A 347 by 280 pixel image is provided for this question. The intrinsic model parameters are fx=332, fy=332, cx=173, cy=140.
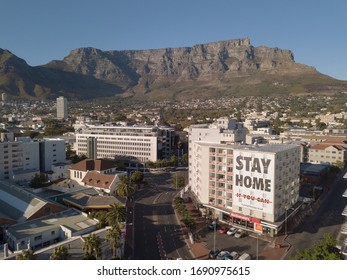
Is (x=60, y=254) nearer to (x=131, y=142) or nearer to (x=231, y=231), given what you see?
(x=231, y=231)

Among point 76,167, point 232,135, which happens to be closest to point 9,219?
point 76,167

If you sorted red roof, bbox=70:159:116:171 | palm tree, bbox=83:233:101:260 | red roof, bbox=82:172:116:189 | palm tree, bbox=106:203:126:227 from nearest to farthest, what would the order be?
palm tree, bbox=83:233:101:260 → palm tree, bbox=106:203:126:227 → red roof, bbox=82:172:116:189 → red roof, bbox=70:159:116:171

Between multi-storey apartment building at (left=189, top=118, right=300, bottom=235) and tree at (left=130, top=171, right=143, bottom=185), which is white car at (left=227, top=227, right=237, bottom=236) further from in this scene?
tree at (left=130, top=171, right=143, bottom=185)

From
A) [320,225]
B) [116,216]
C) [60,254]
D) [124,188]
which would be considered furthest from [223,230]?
[60,254]

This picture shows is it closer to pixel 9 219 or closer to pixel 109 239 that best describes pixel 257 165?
pixel 109 239

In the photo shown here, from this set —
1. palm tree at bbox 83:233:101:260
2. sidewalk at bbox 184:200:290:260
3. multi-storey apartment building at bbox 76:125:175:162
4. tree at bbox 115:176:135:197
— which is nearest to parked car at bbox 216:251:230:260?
sidewalk at bbox 184:200:290:260

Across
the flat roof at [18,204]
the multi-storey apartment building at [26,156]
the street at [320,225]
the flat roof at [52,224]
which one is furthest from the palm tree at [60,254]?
the multi-storey apartment building at [26,156]
